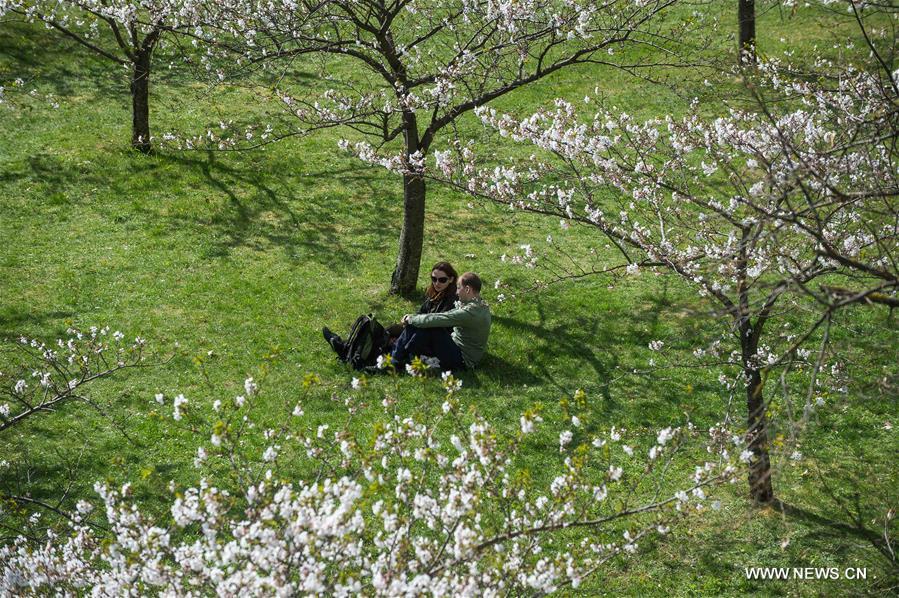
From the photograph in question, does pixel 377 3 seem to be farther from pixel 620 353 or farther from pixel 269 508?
pixel 269 508

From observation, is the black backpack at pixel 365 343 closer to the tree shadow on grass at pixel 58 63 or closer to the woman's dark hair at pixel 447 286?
the woman's dark hair at pixel 447 286

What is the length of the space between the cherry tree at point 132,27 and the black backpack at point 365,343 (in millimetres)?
3761

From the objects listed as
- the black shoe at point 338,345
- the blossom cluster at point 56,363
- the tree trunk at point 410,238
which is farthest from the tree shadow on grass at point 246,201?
the blossom cluster at point 56,363

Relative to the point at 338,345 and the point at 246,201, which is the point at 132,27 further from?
the point at 338,345

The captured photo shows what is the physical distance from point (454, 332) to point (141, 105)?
323 inches

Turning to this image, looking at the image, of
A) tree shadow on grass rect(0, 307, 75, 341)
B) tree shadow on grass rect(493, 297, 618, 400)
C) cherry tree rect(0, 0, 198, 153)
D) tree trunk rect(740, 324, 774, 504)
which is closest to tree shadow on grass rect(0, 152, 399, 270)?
cherry tree rect(0, 0, 198, 153)

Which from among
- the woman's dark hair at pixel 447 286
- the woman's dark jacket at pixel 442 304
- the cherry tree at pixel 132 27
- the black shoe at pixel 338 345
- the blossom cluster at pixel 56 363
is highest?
the cherry tree at pixel 132 27

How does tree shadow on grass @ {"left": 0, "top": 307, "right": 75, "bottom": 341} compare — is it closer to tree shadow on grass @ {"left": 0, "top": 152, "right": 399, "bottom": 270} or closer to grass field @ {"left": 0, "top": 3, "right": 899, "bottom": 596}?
grass field @ {"left": 0, "top": 3, "right": 899, "bottom": 596}

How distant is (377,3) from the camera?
9.58 meters

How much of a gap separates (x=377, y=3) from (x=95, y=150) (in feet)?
24.4

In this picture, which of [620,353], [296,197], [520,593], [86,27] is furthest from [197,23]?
[86,27]

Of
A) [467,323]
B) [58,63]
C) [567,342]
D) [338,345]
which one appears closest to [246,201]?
[338,345]

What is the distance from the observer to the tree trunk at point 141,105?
13777 mm

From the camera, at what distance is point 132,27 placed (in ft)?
39.3
